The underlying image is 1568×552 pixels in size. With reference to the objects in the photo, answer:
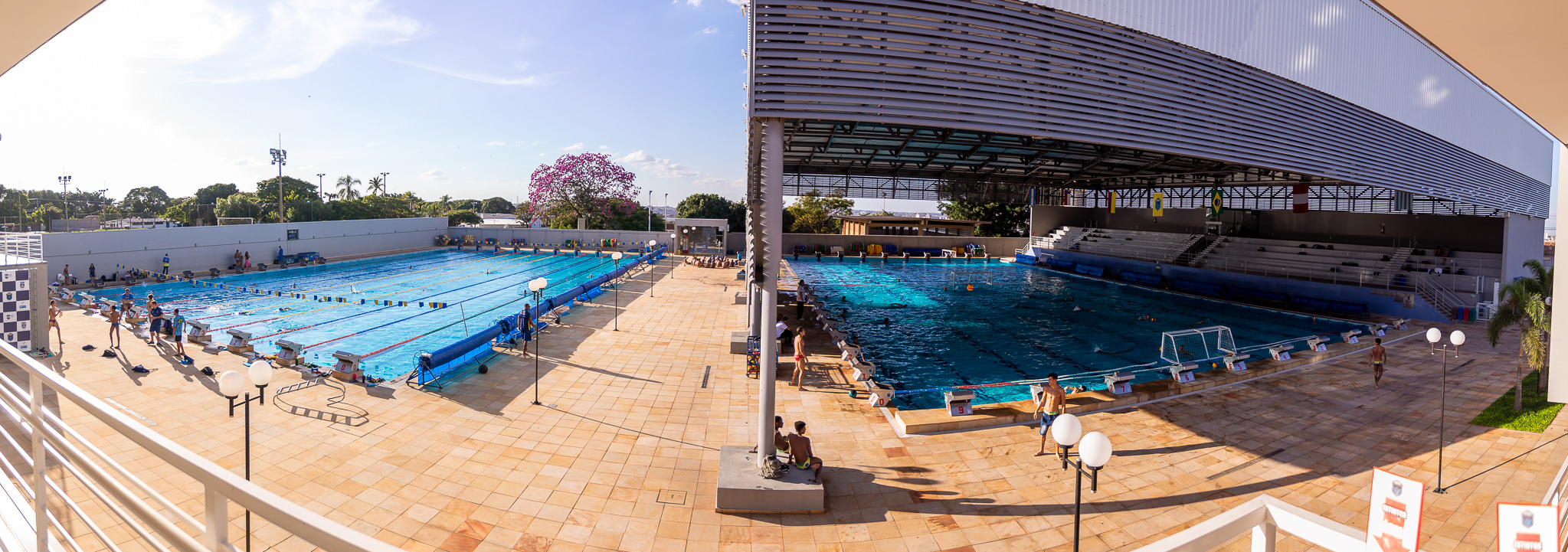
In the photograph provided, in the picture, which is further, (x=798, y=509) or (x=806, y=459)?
(x=806, y=459)

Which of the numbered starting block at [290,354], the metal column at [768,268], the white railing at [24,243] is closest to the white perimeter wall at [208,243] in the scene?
the white railing at [24,243]

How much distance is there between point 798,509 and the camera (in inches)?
286

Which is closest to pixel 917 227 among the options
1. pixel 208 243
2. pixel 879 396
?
pixel 879 396

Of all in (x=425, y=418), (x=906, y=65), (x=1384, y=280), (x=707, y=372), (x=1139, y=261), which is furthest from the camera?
(x=1139, y=261)

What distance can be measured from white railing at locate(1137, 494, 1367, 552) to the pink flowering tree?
54.9 meters

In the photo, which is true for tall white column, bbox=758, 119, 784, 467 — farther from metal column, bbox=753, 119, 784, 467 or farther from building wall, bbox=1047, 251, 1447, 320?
building wall, bbox=1047, 251, 1447, 320

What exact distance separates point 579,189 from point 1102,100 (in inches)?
1881

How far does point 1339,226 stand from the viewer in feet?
107

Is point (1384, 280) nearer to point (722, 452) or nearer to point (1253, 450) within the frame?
point (1253, 450)

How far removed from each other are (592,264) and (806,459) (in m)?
33.6

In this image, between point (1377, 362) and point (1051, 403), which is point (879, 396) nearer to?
point (1051, 403)

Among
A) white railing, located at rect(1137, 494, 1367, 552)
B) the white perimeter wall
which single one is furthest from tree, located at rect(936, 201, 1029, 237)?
white railing, located at rect(1137, 494, 1367, 552)

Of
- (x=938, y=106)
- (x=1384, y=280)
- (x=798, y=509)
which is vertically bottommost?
(x=798, y=509)

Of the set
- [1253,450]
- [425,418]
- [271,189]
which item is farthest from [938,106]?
[271,189]
